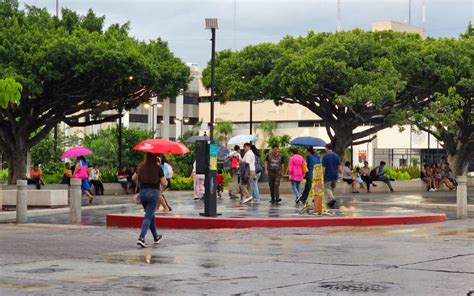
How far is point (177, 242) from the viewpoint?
1720cm

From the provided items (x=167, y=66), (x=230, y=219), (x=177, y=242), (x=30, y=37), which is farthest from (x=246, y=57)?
(x=177, y=242)

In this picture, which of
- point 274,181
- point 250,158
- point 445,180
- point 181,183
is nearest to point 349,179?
point 445,180

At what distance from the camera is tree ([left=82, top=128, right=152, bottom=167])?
57969 millimetres

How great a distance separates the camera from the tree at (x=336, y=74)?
45625 mm

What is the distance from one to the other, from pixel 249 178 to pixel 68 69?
16205mm

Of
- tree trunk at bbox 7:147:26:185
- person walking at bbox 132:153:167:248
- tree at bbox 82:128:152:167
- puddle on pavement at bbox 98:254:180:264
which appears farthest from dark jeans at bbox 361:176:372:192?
puddle on pavement at bbox 98:254:180:264

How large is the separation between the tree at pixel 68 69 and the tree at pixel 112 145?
340 inches

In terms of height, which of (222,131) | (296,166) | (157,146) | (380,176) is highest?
(222,131)

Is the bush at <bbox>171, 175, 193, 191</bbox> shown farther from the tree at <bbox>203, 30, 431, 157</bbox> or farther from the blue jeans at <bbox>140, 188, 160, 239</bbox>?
the blue jeans at <bbox>140, 188, 160, 239</bbox>

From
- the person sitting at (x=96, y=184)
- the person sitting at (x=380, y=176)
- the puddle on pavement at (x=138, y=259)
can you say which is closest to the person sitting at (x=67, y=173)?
the person sitting at (x=96, y=184)

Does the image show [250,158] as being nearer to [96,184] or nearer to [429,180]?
[96,184]

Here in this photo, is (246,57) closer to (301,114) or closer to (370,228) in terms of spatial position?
(370,228)

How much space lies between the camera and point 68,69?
42.6 m

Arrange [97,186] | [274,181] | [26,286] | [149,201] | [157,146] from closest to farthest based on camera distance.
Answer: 1. [26,286]
2. [149,201]
3. [157,146]
4. [274,181]
5. [97,186]
